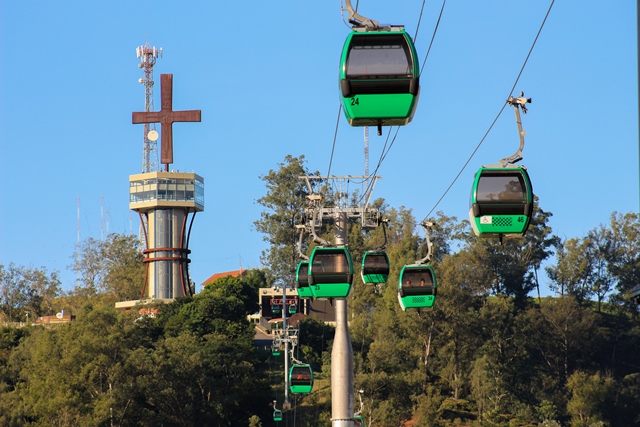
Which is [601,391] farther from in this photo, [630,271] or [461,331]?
[630,271]

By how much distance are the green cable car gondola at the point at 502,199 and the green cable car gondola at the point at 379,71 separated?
4826 millimetres

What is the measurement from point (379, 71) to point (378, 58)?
200mm

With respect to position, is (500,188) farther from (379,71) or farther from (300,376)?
(300,376)

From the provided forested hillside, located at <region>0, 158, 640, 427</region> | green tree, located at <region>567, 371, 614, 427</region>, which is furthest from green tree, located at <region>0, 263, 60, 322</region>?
green tree, located at <region>567, 371, 614, 427</region>

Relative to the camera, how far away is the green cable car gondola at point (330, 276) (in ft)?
108

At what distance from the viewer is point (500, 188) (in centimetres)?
2202

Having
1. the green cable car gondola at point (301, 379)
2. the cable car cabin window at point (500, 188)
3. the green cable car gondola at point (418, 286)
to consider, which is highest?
the cable car cabin window at point (500, 188)

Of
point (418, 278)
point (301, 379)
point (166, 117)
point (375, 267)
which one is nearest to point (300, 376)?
point (301, 379)

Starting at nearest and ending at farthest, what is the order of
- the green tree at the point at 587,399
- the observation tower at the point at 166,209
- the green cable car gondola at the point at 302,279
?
1. the green cable car gondola at the point at 302,279
2. the green tree at the point at 587,399
3. the observation tower at the point at 166,209

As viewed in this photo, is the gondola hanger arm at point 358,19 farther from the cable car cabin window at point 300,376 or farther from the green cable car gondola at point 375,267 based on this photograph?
the cable car cabin window at point 300,376

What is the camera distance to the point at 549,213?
105 metres

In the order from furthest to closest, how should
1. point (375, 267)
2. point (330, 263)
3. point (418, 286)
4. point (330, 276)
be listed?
point (375, 267) → point (418, 286) → point (330, 263) → point (330, 276)

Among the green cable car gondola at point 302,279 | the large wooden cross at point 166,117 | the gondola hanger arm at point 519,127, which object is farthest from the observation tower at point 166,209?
the gondola hanger arm at point 519,127

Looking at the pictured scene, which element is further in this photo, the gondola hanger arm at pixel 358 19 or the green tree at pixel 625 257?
the green tree at pixel 625 257
